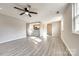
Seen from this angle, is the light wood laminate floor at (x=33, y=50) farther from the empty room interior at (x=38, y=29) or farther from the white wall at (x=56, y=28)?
the white wall at (x=56, y=28)

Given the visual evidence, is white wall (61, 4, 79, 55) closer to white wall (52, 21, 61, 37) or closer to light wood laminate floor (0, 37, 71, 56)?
light wood laminate floor (0, 37, 71, 56)

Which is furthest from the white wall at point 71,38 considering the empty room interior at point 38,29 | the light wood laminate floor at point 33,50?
the light wood laminate floor at point 33,50

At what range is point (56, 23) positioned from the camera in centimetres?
1316

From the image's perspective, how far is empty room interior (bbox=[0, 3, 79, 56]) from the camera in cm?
389

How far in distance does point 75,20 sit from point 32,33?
37.5 feet

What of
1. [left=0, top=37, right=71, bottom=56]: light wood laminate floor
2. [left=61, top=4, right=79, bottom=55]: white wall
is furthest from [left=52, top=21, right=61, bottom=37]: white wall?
[left=61, top=4, right=79, bottom=55]: white wall

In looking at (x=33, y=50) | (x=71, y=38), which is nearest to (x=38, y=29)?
(x=33, y=50)

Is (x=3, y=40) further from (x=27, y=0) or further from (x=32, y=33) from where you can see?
(x=32, y=33)

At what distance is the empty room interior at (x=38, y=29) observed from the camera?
3.89 meters

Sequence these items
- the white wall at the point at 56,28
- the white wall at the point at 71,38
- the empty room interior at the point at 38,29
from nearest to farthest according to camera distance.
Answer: the white wall at the point at 71,38 → the empty room interior at the point at 38,29 → the white wall at the point at 56,28

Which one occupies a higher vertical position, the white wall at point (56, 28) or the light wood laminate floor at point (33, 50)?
the white wall at point (56, 28)

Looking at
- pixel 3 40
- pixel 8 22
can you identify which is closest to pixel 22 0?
pixel 3 40

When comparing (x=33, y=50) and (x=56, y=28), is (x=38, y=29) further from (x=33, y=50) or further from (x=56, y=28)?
(x=33, y=50)

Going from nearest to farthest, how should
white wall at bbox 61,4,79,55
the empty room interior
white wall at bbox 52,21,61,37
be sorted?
white wall at bbox 61,4,79,55 < the empty room interior < white wall at bbox 52,21,61,37
